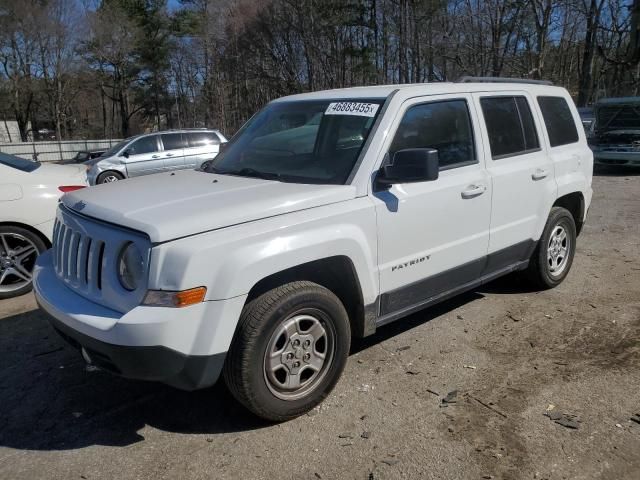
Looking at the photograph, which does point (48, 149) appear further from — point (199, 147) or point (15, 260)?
point (15, 260)

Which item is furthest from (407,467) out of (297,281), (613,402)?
(613,402)

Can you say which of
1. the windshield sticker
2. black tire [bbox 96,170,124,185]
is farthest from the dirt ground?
black tire [bbox 96,170,124,185]

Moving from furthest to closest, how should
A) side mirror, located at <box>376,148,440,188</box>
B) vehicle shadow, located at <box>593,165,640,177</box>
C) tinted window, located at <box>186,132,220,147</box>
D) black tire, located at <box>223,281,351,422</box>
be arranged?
1. tinted window, located at <box>186,132,220,147</box>
2. vehicle shadow, located at <box>593,165,640,177</box>
3. side mirror, located at <box>376,148,440,188</box>
4. black tire, located at <box>223,281,351,422</box>

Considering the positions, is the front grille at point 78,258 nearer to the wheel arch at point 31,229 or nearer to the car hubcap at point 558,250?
the wheel arch at point 31,229

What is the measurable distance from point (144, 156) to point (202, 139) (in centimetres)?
176

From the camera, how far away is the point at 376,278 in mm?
3557

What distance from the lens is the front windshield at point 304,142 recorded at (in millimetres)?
3670

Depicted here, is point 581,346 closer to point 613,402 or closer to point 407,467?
point 613,402

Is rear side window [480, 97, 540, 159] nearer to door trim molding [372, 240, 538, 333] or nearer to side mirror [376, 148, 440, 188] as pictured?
door trim molding [372, 240, 538, 333]

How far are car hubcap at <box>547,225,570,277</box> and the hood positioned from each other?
8.96ft

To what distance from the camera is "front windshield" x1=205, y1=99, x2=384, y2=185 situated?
3.67 m

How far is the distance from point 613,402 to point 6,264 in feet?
17.8

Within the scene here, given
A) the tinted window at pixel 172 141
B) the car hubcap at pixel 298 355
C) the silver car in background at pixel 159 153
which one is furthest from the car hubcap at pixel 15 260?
the tinted window at pixel 172 141

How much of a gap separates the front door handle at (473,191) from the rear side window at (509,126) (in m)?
0.36
